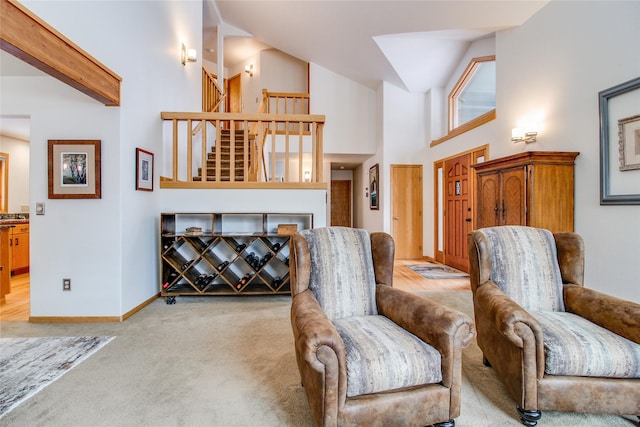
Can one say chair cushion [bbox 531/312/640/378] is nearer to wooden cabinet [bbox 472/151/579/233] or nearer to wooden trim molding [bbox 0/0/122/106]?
wooden cabinet [bbox 472/151/579/233]

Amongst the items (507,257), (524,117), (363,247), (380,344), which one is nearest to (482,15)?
(524,117)

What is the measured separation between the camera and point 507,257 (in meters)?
2.05

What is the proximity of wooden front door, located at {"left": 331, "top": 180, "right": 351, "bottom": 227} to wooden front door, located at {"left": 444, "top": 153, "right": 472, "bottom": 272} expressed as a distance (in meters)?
4.13

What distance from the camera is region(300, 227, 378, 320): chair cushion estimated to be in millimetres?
1888

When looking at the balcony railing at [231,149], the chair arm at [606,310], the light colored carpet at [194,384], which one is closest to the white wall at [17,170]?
the balcony railing at [231,149]

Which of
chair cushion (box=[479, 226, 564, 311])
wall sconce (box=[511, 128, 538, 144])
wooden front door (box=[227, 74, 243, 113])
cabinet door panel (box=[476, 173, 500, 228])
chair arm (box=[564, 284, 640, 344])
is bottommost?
chair arm (box=[564, 284, 640, 344])

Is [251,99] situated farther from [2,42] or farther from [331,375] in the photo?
[331,375]

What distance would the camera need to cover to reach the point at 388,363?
140 cm

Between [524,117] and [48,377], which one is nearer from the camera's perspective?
[48,377]

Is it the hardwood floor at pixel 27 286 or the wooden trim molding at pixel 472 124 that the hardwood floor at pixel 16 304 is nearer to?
the hardwood floor at pixel 27 286

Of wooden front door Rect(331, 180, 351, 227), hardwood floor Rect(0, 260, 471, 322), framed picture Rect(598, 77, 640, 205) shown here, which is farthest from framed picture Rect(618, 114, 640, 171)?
wooden front door Rect(331, 180, 351, 227)

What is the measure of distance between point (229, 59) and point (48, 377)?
9.54m

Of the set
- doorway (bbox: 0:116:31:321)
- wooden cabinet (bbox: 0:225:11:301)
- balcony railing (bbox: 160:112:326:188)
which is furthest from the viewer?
doorway (bbox: 0:116:31:321)

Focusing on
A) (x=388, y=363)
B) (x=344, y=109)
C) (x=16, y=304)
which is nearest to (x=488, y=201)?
(x=388, y=363)
